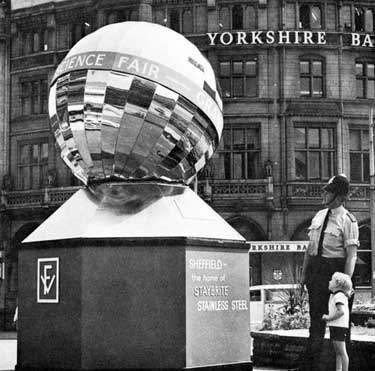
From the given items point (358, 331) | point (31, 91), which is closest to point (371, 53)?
point (31, 91)

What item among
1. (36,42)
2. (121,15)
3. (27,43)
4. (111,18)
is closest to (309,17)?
(121,15)

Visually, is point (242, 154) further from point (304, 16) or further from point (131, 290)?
point (131, 290)

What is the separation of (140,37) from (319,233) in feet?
7.56

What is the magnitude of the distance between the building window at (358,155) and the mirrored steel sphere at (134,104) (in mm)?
24938

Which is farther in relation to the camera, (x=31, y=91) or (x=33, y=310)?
(x=31, y=91)

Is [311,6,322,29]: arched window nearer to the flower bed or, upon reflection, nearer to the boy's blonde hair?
the flower bed

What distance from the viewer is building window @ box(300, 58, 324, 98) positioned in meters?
31.7

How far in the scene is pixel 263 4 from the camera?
104ft

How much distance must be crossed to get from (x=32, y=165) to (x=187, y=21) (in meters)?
8.58

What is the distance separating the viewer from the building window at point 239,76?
31703 millimetres

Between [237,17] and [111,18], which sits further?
[111,18]

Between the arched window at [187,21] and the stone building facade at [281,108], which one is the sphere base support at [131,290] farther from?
the arched window at [187,21]

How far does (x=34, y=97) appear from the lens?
34.8 meters

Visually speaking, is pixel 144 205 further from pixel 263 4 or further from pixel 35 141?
pixel 35 141
